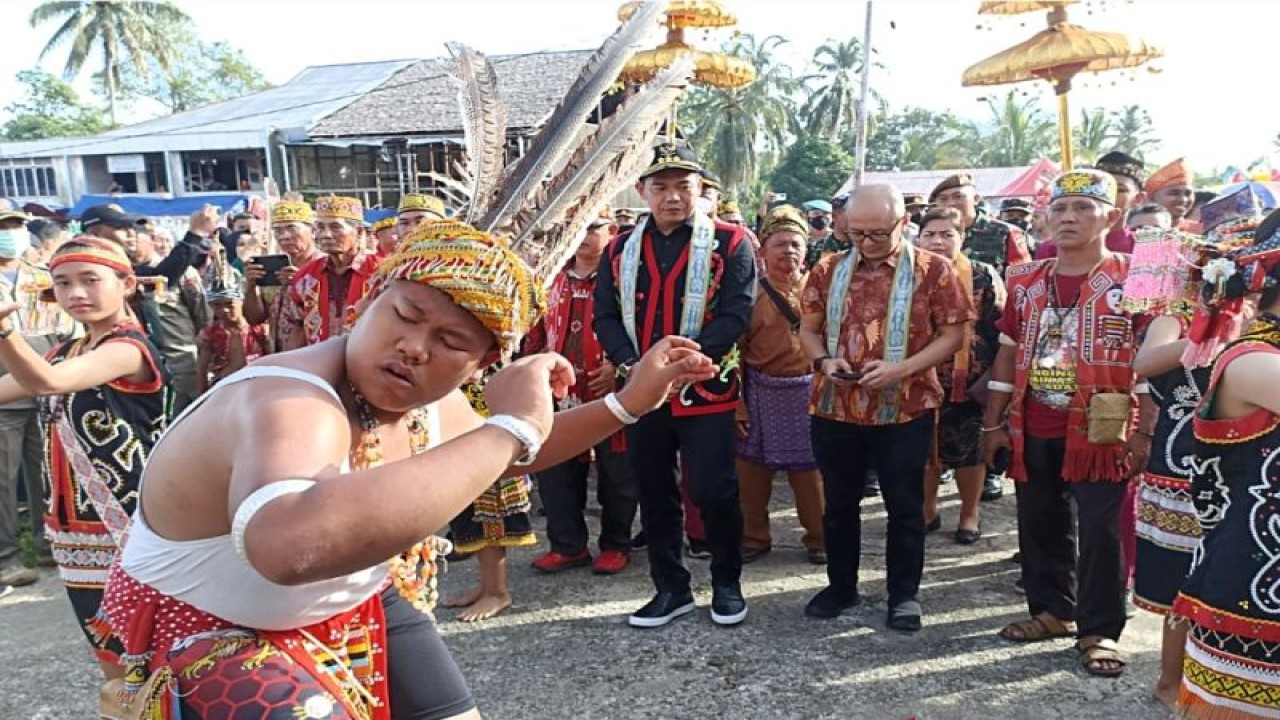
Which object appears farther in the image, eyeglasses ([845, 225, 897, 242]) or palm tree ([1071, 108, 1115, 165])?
palm tree ([1071, 108, 1115, 165])

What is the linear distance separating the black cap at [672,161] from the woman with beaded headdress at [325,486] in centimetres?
230

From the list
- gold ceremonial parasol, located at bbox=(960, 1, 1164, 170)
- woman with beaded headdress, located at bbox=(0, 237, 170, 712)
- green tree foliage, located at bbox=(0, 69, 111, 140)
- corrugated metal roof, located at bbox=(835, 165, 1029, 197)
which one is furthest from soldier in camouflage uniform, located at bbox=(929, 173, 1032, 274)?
green tree foliage, located at bbox=(0, 69, 111, 140)

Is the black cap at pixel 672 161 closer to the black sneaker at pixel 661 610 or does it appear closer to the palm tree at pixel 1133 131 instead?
the black sneaker at pixel 661 610

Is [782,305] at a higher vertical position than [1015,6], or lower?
lower

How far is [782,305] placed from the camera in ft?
16.9

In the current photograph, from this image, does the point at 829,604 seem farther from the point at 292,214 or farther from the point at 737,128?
the point at 737,128

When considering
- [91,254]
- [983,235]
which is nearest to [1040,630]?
[983,235]

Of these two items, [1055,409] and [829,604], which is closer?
[1055,409]

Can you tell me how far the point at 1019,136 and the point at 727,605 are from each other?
194ft

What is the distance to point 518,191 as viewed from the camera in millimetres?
2078

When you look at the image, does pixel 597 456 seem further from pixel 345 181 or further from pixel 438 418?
pixel 345 181

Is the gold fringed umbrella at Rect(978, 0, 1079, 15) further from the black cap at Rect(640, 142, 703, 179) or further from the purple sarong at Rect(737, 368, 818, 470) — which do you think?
the black cap at Rect(640, 142, 703, 179)

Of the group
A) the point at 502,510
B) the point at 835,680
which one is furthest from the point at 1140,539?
the point at 502,510

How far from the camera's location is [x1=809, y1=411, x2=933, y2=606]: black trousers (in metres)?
4.03
